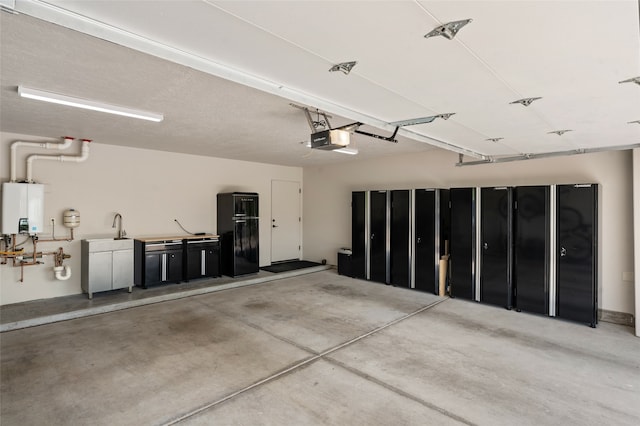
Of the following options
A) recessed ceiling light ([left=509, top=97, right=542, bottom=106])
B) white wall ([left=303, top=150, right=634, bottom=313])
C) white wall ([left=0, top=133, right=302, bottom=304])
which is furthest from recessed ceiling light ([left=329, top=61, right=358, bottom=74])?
white wall ([left=0, top=133, right=302, bottom=304])

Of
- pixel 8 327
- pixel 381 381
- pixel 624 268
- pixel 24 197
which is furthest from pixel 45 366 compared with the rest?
pixel 624 268

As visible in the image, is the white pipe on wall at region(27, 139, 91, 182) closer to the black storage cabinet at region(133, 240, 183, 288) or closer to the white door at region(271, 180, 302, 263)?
the black storage cabinet at region(133, 240, 183, 288)

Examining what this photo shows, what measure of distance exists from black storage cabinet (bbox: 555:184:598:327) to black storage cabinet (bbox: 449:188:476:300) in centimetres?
116

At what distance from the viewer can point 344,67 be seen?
2.02m

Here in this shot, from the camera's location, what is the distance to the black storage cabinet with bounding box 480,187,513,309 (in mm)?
4977

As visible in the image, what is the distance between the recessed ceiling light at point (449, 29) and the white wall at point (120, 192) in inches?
232

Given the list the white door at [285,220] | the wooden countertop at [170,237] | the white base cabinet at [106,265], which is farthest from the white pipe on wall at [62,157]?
the white door at [285,220]

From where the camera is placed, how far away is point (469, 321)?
14.6 feet

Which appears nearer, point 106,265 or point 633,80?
point 633,80

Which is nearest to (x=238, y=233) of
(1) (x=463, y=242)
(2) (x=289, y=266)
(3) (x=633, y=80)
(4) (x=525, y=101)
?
(2) (x=289, y=266)

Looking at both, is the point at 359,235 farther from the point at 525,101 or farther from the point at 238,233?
the point at 525,101

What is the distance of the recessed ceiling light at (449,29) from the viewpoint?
1.51m

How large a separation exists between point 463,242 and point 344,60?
14.6ft

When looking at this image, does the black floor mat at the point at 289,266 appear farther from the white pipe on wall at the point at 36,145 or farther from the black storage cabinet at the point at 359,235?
the white pipe on wall at the point at 36,145
